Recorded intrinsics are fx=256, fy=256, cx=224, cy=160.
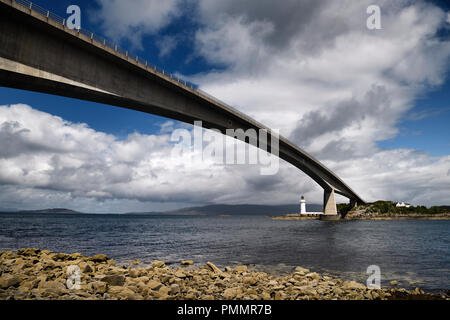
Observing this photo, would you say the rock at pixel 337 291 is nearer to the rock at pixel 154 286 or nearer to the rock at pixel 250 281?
the rock at pixel 250 281

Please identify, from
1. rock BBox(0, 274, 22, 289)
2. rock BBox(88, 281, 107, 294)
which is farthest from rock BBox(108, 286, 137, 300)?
rock BBox(0, 274, 22, 289)

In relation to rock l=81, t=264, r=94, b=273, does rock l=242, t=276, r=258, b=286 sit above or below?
below

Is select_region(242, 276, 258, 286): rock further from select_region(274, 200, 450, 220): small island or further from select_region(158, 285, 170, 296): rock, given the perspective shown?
select_region(274, 200, 450, 220): small island

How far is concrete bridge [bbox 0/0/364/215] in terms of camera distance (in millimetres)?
14297

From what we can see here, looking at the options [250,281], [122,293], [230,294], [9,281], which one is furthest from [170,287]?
[9,281]

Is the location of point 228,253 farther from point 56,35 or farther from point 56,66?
point 56,35

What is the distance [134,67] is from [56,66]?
5.57 meters

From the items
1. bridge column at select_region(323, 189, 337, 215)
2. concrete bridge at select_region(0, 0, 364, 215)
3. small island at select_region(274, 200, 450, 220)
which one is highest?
concrete bridge at select_region(0, 0, 364, 215)

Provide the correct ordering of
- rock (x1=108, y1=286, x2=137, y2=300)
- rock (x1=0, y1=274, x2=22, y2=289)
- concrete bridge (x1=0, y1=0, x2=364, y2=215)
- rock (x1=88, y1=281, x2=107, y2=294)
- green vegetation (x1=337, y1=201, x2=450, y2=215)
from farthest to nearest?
green vegetation (x1=337, y1=201, x2=450, y2=215)
concrete bridge (x1=0, y1=0, x2=364, y2=215)
rock (x1=88, y1=281, x2=107, y2=294)
rock (x1=0, y1=274, x2=22, y2=289)
rock (x1=108, y1=286, x2=137, y2=300)

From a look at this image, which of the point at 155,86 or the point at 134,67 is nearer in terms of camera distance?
the point at 134,67

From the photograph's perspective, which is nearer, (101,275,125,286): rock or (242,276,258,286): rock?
(101,275,125,286): rock
